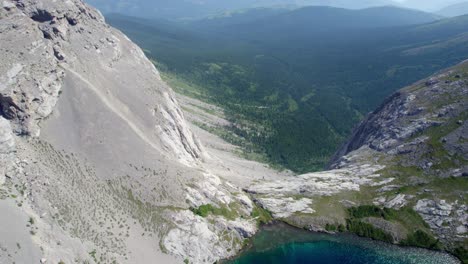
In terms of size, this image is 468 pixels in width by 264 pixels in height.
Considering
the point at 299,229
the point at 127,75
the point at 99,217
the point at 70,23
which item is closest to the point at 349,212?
the point at 299,229

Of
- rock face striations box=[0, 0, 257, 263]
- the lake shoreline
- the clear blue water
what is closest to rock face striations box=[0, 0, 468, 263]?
rock face striations box=[0, 0, 257, 263]

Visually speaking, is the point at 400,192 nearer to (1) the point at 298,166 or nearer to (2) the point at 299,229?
(2) the point at 299,229

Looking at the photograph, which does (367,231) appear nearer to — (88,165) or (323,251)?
(323,251)

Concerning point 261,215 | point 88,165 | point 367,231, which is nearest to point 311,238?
point 261,215

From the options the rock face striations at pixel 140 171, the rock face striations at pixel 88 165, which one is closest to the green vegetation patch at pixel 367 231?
the rock face striations at pixel 140 171

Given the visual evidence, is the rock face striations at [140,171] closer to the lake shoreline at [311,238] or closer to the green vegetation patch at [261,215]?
the green vegetation patch at [261,215]
